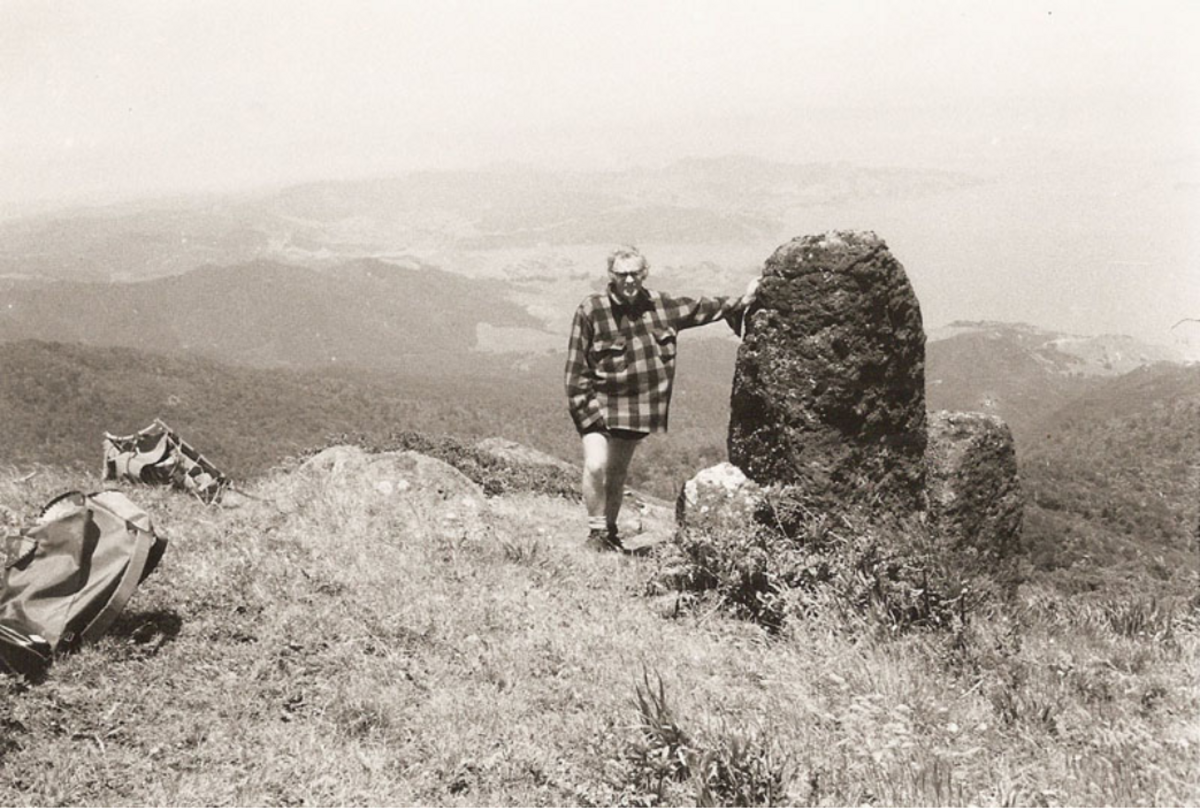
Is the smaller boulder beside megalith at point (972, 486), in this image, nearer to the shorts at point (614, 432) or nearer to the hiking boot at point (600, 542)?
the shorts at point (614, 432)

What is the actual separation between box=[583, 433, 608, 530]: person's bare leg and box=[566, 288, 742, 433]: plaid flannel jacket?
0.12m

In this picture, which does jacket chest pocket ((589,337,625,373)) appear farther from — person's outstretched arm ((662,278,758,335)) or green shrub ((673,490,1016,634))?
green shrub ((673,490,1016,634))

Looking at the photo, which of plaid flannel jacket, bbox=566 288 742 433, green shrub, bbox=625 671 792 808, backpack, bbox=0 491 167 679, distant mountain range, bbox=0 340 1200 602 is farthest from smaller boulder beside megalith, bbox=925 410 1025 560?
distant mountain range, bbox=0 340 1200 602

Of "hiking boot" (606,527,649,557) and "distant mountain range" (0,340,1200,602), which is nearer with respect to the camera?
"hiking boot" (606,527,649,557)

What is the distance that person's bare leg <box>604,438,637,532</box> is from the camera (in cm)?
622

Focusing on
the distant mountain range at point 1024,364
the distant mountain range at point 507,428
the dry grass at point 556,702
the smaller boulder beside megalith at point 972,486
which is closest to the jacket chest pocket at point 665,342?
the dry grass at point 556,702

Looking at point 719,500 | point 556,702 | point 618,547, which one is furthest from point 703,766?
point 618,547

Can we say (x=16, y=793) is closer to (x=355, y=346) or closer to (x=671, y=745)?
(x=671, y=745)

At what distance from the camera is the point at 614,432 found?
6.12 metres

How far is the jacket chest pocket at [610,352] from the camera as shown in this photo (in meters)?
6.04

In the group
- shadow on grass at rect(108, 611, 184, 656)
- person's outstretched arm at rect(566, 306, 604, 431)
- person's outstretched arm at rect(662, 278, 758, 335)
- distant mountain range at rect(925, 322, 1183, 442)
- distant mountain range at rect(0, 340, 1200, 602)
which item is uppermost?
person's outstretched arm at rect(662, 278, 758, 335)

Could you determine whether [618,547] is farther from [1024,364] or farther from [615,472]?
[1024,364]

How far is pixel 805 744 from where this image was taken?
326cm

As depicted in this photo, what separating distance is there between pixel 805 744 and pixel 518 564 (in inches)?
116
